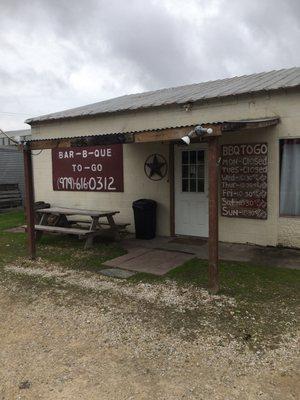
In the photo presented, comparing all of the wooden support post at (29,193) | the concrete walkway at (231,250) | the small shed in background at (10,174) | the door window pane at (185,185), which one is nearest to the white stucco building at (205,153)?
the door window pane at (185,185)

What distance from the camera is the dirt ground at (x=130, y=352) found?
3191 mm

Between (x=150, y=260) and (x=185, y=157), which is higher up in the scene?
(x=185, y=157)

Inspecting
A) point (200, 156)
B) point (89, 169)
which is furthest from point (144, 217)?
point (89, 169)

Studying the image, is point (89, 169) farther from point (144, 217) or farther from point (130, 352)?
point (130, 352)

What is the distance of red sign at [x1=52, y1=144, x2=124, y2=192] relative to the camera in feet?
34.1

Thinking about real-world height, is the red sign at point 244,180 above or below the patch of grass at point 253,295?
above

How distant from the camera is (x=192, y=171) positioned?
29.7 ft

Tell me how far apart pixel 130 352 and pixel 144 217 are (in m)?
5.55

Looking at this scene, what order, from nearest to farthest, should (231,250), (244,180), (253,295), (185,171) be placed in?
(253,295), (231,250), (244,180), (185,171)

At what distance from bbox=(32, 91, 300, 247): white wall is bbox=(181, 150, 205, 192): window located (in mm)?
489

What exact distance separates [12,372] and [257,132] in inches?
248

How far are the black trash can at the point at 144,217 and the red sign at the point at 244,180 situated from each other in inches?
68.4

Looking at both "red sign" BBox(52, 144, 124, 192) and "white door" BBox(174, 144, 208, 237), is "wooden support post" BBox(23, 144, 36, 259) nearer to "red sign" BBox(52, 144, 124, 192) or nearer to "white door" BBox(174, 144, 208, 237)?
"red sign" BBox(52, 144, 124, 192)

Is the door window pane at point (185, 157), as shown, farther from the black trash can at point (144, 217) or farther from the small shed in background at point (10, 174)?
the small shed in background at point (10, 174)
